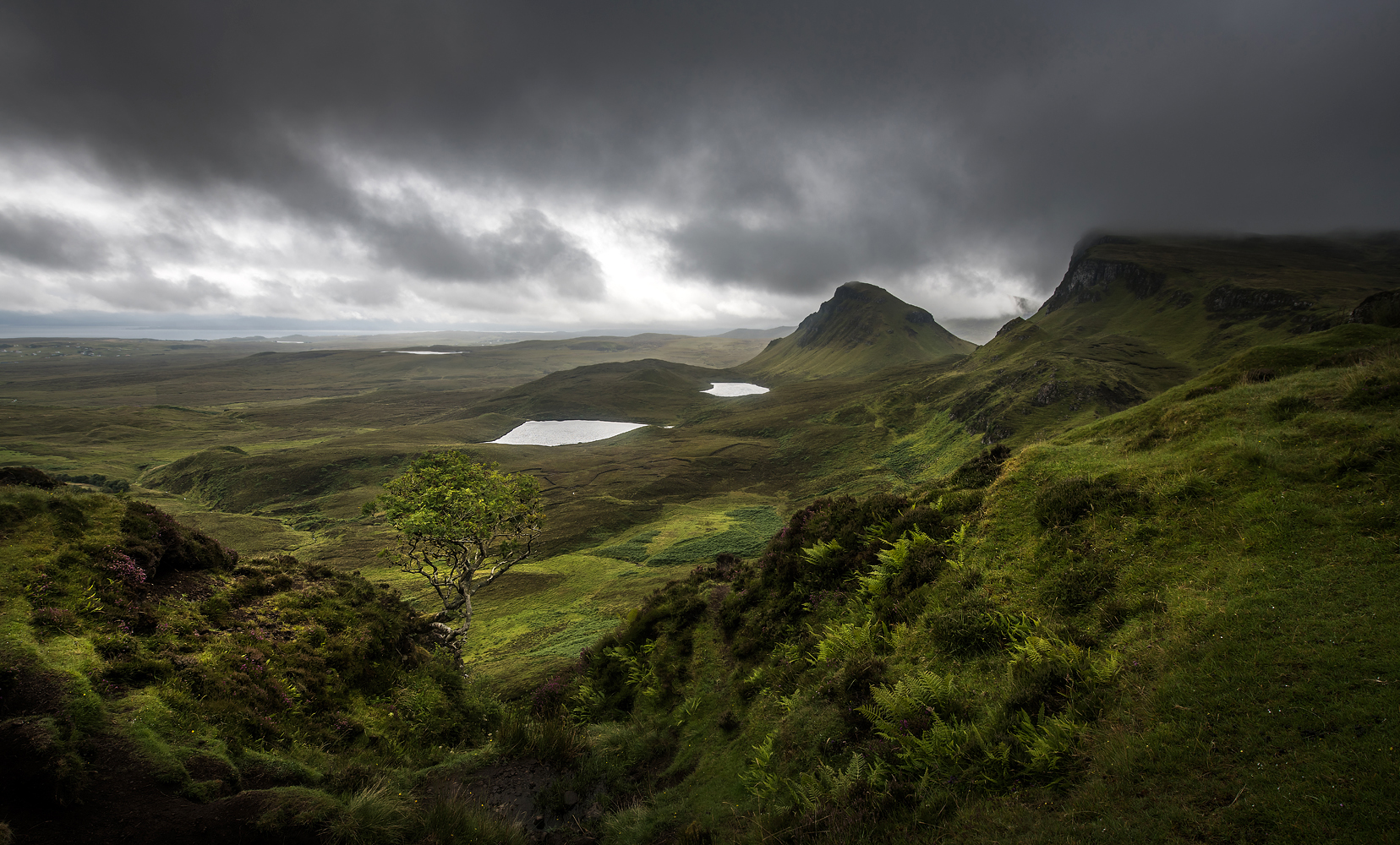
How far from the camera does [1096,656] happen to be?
27.1 ft

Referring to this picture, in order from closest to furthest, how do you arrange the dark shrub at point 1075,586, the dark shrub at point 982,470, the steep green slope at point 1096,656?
the steep green slope at point 1096,656
the dark shrub at point 1075,586
the dark shrub at point 982,470

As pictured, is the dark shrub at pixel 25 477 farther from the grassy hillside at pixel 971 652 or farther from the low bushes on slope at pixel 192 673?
the low bushes on slope at pixel 192 673

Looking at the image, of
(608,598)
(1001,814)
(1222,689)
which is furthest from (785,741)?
(608,598)

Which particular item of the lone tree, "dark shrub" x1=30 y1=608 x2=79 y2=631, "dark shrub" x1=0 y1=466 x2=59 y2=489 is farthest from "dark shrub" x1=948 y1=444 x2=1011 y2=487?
"dark shrub" x1=0 y1=466 x2=59 y2=489

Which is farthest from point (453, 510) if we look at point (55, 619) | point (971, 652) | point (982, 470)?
point (982, 470)

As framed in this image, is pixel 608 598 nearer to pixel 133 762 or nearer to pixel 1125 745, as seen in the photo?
pixel 133 762

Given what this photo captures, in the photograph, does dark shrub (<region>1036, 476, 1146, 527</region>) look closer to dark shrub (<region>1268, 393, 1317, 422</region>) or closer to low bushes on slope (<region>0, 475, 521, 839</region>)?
dark shrub (<region>1268, 393, 1317, 422</region>)

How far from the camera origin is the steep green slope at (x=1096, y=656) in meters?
5.68

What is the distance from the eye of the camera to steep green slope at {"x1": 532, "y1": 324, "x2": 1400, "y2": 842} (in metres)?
5.68

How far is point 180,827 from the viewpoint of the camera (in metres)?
7.45

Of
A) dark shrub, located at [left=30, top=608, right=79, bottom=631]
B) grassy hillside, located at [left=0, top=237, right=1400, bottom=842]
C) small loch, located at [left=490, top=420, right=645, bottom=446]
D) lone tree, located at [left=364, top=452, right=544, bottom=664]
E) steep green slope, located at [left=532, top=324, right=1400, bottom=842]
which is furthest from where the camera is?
small loch, located at [left=490, top=420, right=645, bottom=446]

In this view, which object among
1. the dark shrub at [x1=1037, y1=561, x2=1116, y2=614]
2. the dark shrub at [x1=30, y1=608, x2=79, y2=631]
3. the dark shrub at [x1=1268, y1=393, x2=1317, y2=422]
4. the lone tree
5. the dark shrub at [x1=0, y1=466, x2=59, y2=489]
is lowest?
the lone tree

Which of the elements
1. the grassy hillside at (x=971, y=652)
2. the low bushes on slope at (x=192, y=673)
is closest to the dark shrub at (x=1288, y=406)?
the grassy hillside at (x=971, y=652)

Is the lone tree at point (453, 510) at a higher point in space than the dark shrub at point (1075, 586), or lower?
lower
